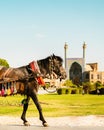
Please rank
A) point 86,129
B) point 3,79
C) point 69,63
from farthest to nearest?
point 69,63 < point 3,79 < point 86,129

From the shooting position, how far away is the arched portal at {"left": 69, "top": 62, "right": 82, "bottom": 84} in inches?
6201

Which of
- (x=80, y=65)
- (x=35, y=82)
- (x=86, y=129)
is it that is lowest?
(x=86, y=129)

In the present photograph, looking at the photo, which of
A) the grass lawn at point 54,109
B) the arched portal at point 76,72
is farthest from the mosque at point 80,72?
the grass lawn at point 54,109

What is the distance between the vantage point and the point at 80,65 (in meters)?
157

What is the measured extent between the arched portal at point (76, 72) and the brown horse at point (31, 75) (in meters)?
143

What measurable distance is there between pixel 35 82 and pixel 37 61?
78 centimetres

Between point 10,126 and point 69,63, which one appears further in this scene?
point 69,63

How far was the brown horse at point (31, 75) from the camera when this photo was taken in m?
13.5

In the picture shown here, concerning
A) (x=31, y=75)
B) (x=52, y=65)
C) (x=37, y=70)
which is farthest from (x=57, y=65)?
(x=31, y=75)

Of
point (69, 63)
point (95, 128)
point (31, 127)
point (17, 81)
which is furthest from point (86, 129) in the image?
point (69, 63)

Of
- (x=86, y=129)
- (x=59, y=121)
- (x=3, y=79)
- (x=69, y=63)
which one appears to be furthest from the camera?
(x=69, y=63)

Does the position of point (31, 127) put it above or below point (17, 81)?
below

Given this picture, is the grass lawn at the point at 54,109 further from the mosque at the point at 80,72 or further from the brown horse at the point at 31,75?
the mosque at the point at 80,72

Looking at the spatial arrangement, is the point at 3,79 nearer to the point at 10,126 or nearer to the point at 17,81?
the point at 17,81
